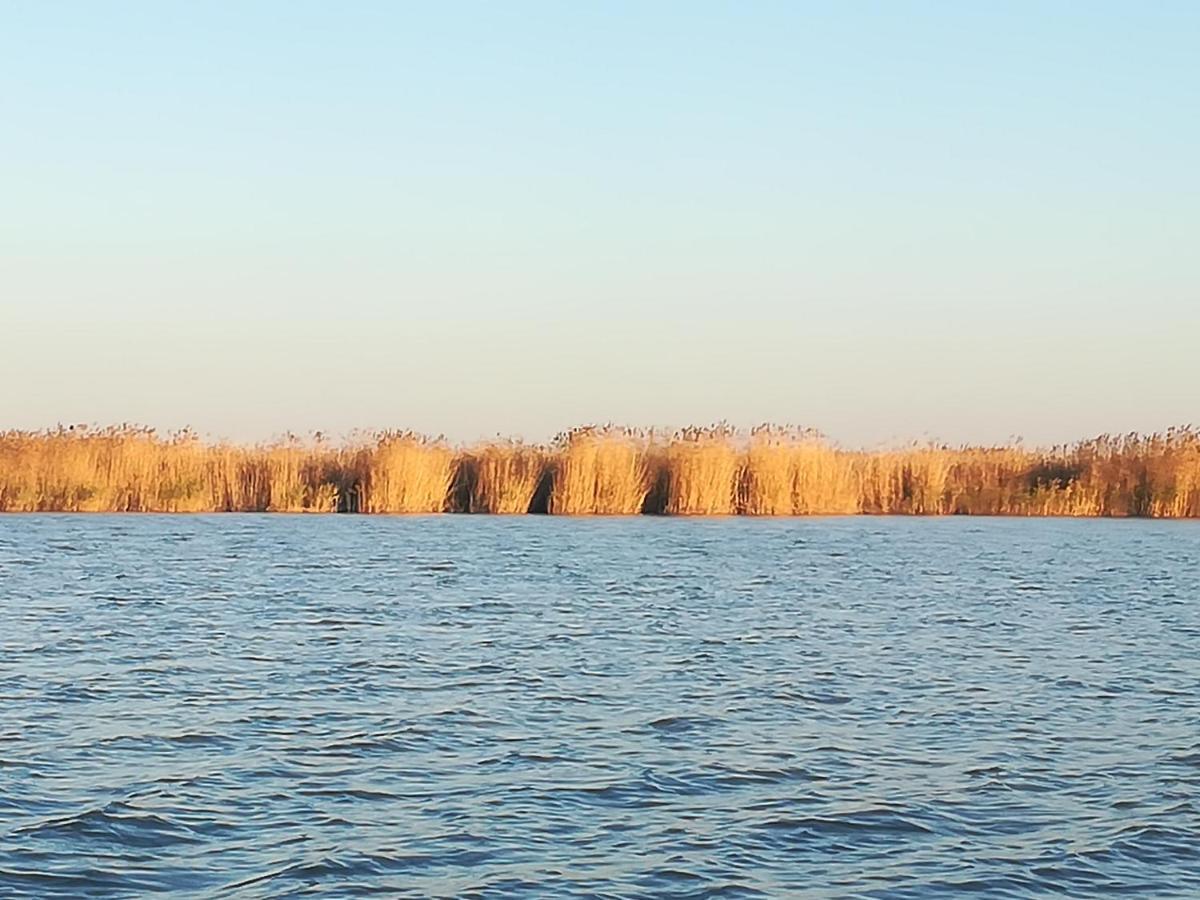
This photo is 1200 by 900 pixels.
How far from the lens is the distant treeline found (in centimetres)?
3438

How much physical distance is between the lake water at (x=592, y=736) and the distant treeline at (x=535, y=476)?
13.7m

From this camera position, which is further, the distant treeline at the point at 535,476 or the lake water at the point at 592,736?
the distant treeline at the point at 535,476

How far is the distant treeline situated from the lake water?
13713 millimetres

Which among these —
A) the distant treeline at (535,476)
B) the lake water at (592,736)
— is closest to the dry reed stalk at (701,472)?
the distant treeline at (535,476)

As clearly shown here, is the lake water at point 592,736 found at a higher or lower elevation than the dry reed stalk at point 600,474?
lower

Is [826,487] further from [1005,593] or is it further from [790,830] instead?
[790,830]

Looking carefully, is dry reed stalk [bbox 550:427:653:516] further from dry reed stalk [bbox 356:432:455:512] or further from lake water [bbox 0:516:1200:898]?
lake water [bbox 0:516:1200:898]

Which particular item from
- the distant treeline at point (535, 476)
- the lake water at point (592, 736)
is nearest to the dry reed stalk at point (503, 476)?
the distant treeline at point (535, 476)

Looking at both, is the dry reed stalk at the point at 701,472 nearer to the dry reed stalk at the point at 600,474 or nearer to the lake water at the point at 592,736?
the dry reed stalk at the point at 600,474

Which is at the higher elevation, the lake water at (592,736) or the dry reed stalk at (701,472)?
the dry reed stalk at (701,472)

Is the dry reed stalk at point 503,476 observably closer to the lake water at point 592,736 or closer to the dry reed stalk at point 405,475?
the dry reed stalk at point 405,475

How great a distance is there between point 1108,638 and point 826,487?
20485mm

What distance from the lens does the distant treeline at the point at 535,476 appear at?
1353 inches

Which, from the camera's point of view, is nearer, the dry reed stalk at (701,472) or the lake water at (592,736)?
the lake water at (592,736)
